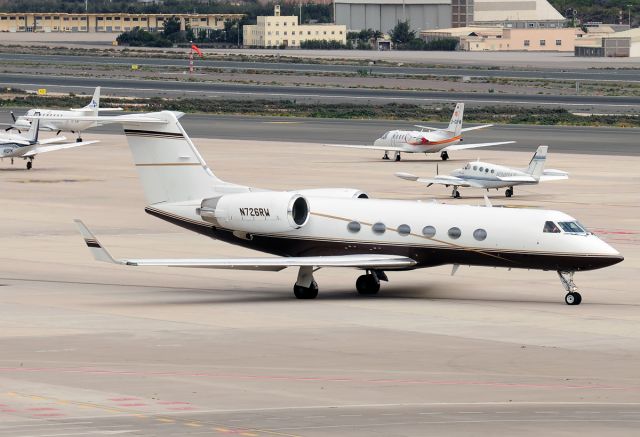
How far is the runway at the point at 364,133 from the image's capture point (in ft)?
298

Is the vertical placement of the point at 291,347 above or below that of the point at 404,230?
below

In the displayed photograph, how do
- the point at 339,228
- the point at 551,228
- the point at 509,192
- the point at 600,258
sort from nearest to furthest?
the point at 600,258 < the point at 551,228 < the point at 339,228 < the point at 509,192

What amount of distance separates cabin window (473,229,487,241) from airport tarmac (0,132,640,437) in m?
1.76

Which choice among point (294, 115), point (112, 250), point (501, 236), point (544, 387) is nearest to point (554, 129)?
point (294, 115)

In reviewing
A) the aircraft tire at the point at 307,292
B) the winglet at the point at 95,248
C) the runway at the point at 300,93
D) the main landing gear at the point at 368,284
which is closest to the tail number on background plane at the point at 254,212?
the aircraft tire at the point at 307,292

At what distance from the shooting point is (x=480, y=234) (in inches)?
1446

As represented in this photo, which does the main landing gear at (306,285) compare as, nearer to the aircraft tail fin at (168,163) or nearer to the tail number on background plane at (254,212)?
the tail number on background plane at (254,212)

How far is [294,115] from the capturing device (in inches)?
4596

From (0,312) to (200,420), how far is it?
1343 centimetres

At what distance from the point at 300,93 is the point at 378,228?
104 meters

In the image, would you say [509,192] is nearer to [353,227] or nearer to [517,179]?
[517,179]

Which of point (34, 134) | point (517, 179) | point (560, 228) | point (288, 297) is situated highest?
point (34, 134)

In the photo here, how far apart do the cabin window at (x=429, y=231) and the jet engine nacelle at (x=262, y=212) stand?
3.22 meters

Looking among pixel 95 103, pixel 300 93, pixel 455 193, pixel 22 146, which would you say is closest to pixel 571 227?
pixel 455 193
